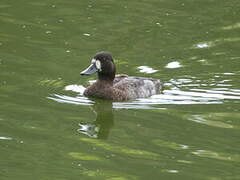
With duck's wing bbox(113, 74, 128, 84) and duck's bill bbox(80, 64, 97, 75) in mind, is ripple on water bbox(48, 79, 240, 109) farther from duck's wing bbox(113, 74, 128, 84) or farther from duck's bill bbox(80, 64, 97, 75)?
duck's wing bbox(113, 74, 128, 84)

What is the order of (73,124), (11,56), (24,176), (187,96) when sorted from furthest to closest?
(11,56) → (187,96) → (73,124) → (24,176)

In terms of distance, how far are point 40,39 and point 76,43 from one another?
755mm

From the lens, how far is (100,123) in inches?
529

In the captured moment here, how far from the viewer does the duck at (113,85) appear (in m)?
15.2

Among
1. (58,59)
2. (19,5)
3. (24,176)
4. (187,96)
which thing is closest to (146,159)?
(24,176)

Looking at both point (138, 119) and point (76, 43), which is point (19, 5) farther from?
point (138, 119)

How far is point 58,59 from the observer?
55.0ft

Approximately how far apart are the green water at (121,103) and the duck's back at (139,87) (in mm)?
175

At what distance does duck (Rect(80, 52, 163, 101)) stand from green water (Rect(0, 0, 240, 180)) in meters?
0.19

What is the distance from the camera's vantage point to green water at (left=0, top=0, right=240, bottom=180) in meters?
10.9

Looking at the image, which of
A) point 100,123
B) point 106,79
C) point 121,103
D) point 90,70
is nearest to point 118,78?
point 106,79

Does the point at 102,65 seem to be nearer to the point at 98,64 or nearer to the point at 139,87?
the point at 98,64

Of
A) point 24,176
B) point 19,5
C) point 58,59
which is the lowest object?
point 24,176

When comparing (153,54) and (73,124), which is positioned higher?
(153,54)
